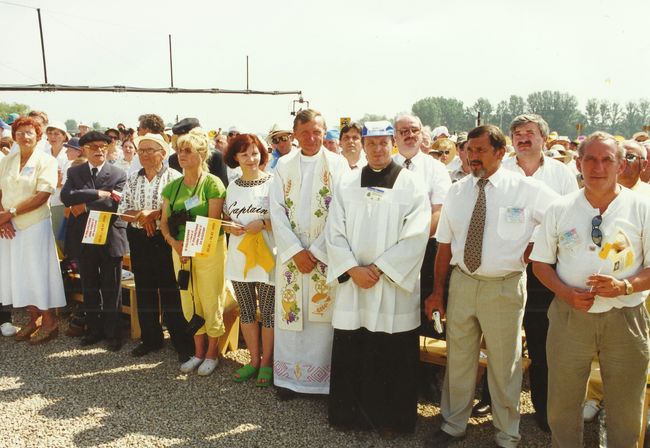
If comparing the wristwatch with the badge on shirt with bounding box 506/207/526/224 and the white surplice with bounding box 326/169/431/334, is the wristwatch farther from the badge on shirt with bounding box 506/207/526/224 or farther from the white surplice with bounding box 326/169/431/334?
the white surplice with bounding box 326/169/431/334

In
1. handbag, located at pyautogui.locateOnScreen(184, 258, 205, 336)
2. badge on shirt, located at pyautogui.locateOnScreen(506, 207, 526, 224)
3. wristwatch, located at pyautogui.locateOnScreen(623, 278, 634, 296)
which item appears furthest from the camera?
handbag, located at pyautogui.locateOnScreen(184, 258, 205, 336)

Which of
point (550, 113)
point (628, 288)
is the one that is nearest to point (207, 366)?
point (628, 288)

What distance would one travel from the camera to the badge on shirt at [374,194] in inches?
145

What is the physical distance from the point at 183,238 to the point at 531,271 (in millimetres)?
2895

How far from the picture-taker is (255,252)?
14.6 ft

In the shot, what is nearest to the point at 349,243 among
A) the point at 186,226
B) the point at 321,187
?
the point at 321,187

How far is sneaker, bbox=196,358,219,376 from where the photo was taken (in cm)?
478

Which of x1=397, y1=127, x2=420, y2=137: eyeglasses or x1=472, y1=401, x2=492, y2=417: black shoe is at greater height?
x1=397, y1=127, x2=420, y2=137: eyeglasses

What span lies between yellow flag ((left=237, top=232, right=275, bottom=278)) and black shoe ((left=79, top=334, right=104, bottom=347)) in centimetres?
222

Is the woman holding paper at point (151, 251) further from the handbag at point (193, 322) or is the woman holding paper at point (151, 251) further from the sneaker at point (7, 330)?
the sneaker at point (7, 330)

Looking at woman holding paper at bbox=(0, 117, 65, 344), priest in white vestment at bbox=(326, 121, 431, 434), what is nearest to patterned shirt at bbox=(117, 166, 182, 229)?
woman holding paper at bbox=(0, 117, 65, 344)

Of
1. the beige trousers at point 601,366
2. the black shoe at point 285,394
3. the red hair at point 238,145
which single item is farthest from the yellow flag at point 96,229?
the beige trousers at point 601,366

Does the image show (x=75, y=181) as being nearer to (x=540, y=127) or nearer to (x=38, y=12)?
(x=540, y=127)

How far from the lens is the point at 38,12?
→ 21.2 metres
